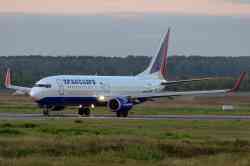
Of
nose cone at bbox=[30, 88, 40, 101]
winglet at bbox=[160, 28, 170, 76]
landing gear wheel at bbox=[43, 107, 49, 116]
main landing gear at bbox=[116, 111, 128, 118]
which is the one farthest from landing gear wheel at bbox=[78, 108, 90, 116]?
winglet at bbox=[160, 28, 170, 76]

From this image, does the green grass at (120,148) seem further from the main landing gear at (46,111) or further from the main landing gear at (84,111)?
the main landing gear at (84,111)

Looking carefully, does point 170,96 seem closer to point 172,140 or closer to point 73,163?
point 172,140

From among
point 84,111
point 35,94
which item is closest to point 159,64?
point 84,111

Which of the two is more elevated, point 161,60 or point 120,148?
point 161,60

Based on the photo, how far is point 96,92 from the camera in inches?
3214

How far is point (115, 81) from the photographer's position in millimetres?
84312

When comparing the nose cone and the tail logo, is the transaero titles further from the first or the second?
the tail logo

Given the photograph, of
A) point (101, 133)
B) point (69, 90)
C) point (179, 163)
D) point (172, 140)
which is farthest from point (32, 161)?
point (69, 90)

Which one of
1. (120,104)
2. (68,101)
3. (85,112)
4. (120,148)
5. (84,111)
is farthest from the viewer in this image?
(84,111)

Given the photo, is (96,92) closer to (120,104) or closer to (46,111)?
(120,104)

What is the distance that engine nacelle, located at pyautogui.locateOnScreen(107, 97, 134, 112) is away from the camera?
261 feet

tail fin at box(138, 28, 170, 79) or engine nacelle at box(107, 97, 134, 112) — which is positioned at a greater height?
tail fin at box(138, 28, 170, 79)

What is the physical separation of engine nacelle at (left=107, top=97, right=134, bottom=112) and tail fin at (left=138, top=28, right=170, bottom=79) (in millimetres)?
9930

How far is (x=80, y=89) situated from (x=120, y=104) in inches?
129
